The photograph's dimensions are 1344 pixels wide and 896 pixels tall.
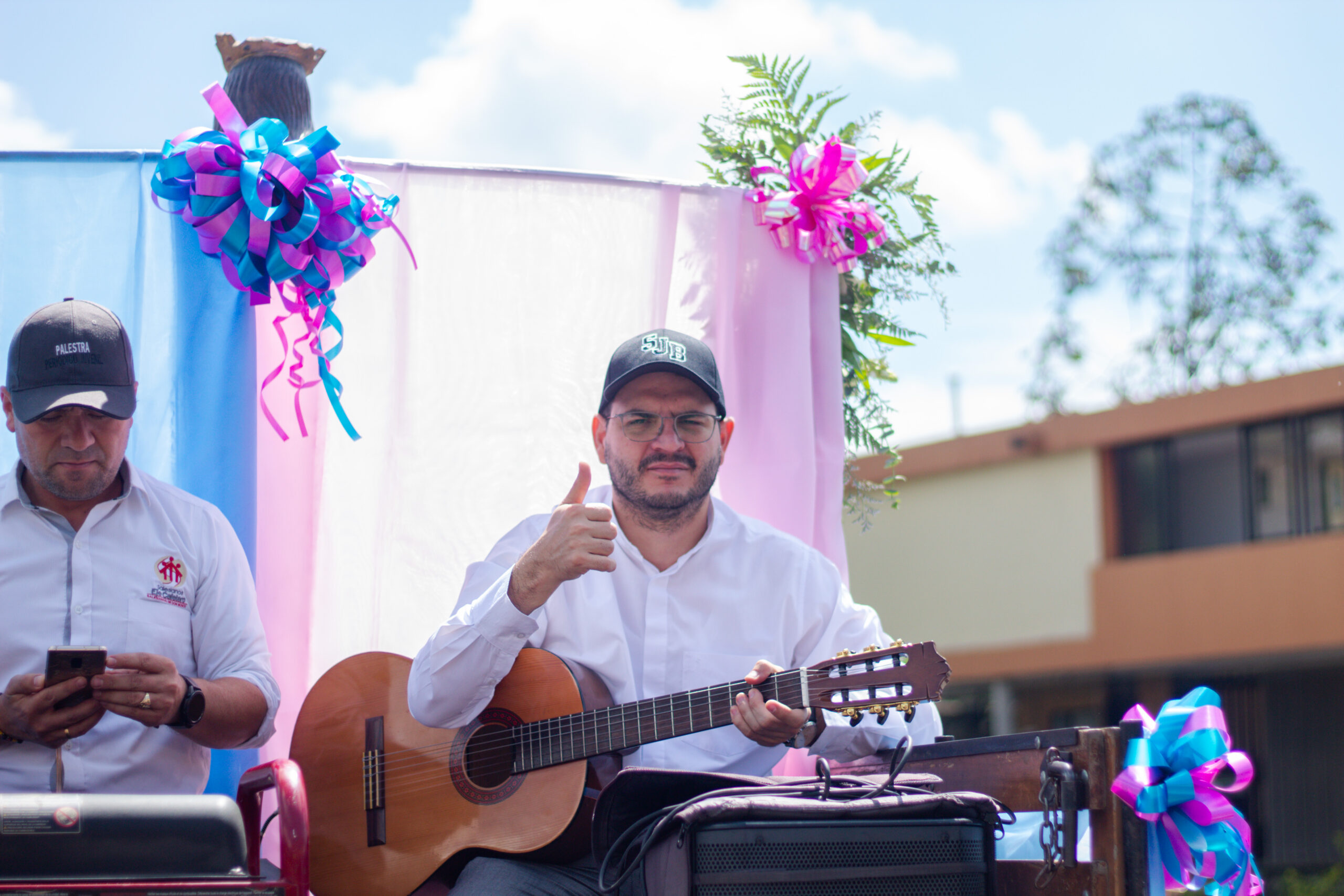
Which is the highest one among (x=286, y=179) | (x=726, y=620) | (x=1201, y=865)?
(x=286, y=179)

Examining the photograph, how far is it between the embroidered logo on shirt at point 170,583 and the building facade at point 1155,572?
14213 millimetres

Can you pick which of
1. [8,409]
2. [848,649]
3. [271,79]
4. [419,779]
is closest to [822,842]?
[848,649]

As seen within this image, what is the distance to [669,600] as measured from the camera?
3.38 m

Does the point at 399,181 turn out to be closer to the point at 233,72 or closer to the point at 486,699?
the point at 233,72

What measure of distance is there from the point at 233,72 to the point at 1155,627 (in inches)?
571

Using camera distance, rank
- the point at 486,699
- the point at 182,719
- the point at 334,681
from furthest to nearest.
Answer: the point at 334,681 → the point at 486,699 → the point at 182,719

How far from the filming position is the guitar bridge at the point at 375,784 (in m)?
3.25

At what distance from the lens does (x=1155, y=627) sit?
16.2 m

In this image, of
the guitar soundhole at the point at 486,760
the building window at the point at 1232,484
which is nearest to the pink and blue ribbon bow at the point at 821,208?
the guitar soundhole at the point at 486,760

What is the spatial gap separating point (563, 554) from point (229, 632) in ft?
2.89

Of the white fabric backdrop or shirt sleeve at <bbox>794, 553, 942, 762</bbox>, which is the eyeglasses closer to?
shirt sleeve at <bbox>794, 553, 942, 762</bbox>

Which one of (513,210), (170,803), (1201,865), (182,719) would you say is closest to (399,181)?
(513,210)

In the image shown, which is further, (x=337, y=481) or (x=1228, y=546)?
(x=1228, y=546)

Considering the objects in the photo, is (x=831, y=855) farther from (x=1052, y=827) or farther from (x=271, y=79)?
(x=271, y=79)
